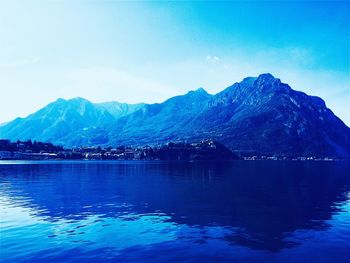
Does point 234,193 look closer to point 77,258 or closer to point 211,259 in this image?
point 211,259

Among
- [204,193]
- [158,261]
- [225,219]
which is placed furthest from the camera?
[204,193]

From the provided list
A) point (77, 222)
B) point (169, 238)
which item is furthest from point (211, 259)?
point (77, 222)

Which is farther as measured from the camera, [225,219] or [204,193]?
[204,193]

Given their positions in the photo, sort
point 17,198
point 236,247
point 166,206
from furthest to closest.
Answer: point 17,198 → point 166,206 → point 236,247

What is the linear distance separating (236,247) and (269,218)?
1981cm

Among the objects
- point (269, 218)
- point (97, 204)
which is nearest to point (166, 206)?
point (97, 204)

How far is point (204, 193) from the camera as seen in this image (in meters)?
88.3

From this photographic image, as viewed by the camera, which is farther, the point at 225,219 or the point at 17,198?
the point at 17,198

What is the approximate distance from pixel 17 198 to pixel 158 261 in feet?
175

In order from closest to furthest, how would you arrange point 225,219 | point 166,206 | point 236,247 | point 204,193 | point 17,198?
point 236,247 < point 225,219 < point 166,206 < point 17,198 < point 204,193

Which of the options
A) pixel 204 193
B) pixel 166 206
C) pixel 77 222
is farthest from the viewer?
pixel 204 193

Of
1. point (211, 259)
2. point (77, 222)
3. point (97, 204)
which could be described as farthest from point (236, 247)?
point (97, 204)

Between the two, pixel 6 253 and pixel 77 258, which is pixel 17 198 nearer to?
pixel 6 253

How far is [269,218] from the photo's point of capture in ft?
187
